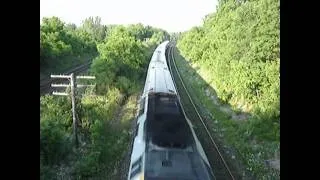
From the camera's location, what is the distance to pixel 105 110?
453 inches

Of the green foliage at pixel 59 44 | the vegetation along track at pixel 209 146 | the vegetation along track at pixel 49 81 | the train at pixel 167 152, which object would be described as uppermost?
the green foliage at pixel 59 44

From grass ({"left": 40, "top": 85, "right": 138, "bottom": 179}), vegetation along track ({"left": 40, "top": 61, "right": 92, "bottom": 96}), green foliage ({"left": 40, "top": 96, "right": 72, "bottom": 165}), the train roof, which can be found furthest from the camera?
vegetation along track ({"left": 40, "top": 61, "right": 92, "bottom": 96})

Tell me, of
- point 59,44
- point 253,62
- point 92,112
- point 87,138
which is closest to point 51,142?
point 87,138

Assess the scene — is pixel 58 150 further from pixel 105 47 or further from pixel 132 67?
pixel 132 67

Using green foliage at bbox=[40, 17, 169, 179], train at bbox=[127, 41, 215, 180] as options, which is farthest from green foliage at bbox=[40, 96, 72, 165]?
train at bbox=[127, 41, 215, 180]

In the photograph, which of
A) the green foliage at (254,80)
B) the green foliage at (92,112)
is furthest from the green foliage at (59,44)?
the green foliage at (254,80)

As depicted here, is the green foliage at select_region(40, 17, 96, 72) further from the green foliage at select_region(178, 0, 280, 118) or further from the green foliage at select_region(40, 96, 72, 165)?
the green foliage at select_region(178, 0, 280, 118)

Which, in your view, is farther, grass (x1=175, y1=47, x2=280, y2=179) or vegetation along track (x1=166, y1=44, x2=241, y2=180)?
grass (x1=175, y1=47, x2=280, y2=179)

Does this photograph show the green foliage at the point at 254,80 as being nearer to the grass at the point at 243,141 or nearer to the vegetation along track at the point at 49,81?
the grass at the point at 243,141

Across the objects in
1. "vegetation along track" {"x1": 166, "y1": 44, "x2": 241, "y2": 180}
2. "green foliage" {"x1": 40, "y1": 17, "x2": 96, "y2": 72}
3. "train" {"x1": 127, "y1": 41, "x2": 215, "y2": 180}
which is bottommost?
"vegetation along track" {"x1": 166, "y1": 44, "x2": 241, "y2": 180}

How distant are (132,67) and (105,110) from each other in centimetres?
649

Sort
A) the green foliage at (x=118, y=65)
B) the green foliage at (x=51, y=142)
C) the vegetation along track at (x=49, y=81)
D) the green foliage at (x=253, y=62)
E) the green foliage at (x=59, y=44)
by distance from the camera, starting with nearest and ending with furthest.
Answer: the green foliage at (x=51, y=142) < the green foliage at (x=253, y=62) < the vegetation along track at (x=49, y=81) < the green foliage at (x=59, y=44) < the green foliage at (x=118, y=65)

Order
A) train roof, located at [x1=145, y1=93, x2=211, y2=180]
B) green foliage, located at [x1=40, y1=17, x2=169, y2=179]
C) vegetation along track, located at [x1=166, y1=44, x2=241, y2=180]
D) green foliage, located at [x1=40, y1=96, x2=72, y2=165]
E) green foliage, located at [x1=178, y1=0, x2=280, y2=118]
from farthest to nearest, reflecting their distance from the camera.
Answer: green foliage, located at [x1=178, y1=0, x2=280, y2=118] → vegetation along track, located at [x1=166, y1=44, x2=241, y2=180] → green foliage, located at [x1=40, y1=17, x2=169, y2=179] → green foliage, located at [x1=40, y1=96, x2=72, y2=165] → train roof, located at [x1=145, y1=93, x2=211, y2=180]
